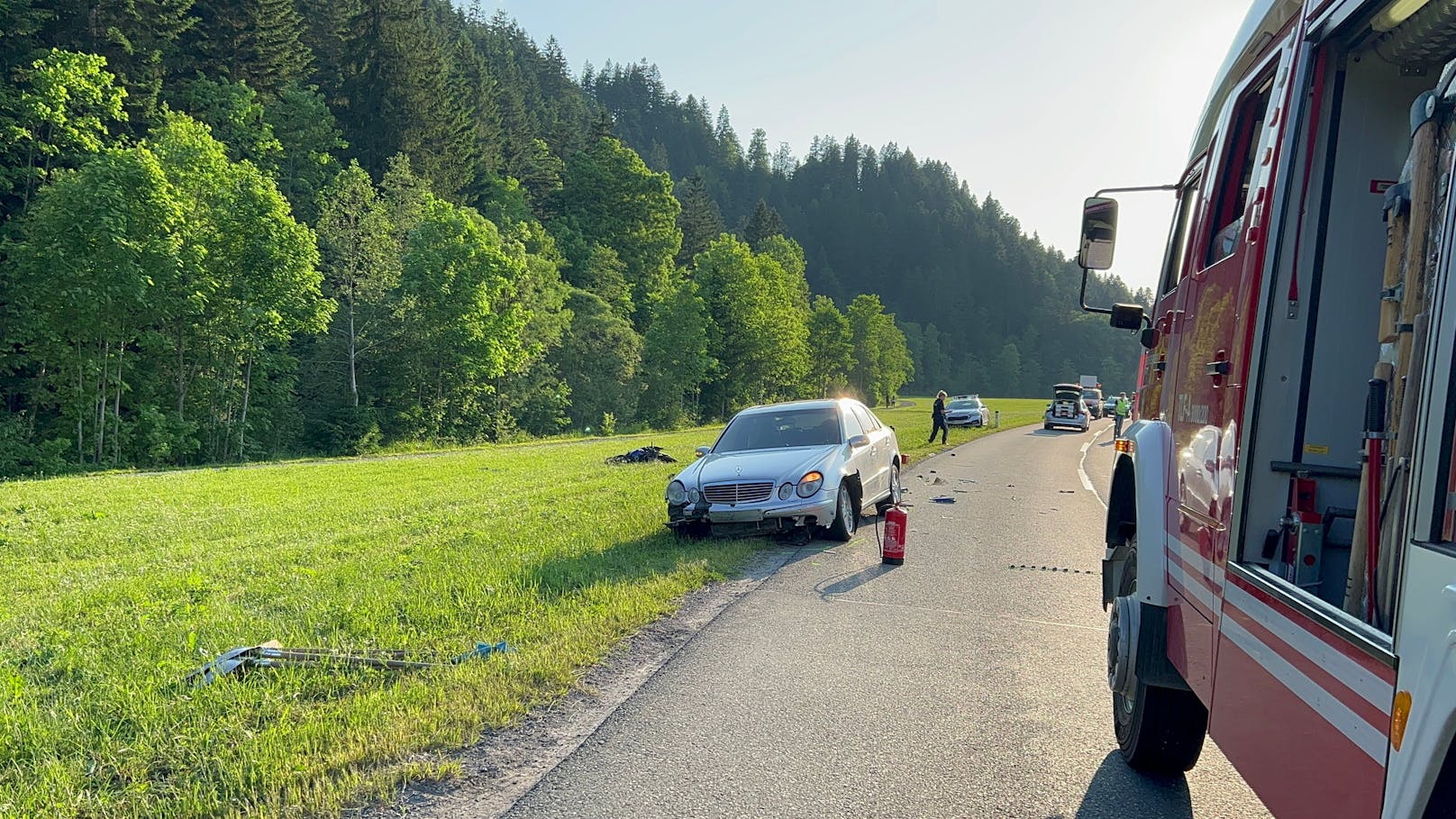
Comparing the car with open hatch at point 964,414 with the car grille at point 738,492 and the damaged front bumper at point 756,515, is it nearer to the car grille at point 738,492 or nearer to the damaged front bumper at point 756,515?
the damaged front bumper at point 756,515

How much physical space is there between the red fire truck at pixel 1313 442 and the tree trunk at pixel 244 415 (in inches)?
1291

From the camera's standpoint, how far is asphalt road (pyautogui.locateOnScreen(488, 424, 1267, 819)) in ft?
13.1

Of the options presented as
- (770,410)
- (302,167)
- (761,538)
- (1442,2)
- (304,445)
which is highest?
(302,167)

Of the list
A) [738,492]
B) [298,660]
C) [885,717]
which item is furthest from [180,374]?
[885,717]

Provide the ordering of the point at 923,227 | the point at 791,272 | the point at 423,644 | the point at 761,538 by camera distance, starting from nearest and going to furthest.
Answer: the point at 423,644
the point at 761,538
the point at 791,272
the point at 923,227

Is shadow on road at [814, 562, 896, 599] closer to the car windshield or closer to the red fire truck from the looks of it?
the car windshield

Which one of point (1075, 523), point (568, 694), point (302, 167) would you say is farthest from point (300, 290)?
point (568, 694)

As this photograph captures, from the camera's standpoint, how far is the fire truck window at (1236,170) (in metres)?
3.81

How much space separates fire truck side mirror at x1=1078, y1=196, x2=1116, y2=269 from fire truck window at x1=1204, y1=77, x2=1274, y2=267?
1277mm

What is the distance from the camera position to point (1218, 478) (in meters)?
3.04

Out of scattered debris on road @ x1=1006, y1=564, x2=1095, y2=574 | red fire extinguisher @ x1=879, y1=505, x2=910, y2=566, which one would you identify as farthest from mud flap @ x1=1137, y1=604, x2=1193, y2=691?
scattered debris on road @ x1=1006, y1=564, x2=1095, y2=574

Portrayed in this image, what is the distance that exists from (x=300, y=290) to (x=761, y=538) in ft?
83.0

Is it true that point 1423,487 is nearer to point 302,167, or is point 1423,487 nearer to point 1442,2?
point 1442,2

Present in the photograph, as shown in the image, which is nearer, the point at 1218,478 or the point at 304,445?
the point at 1218,478
